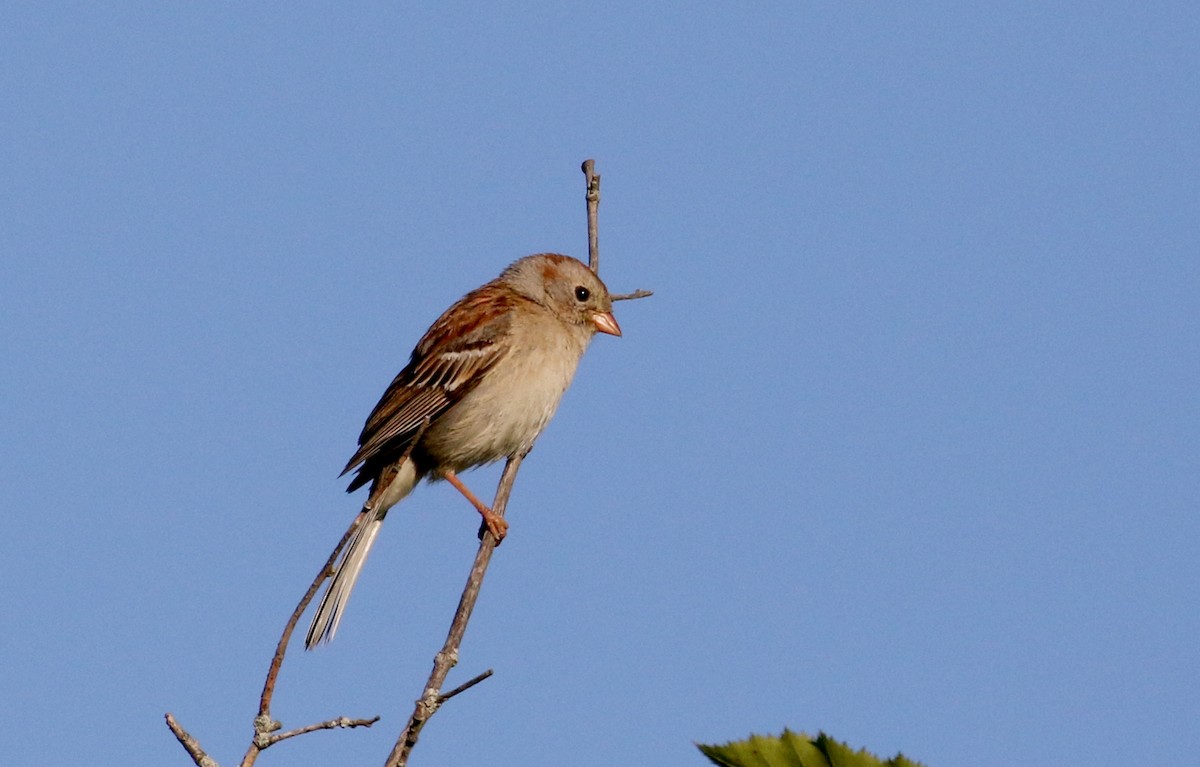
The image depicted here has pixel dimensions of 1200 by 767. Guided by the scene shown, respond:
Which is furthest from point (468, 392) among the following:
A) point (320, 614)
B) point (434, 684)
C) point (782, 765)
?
point (782, 765)

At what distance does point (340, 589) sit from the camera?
24.5 feet

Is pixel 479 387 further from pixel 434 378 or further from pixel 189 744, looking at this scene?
pixel 189 744

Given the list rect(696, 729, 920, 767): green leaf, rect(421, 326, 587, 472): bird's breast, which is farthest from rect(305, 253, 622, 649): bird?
rect(696, 729, 920, 767): green leaf

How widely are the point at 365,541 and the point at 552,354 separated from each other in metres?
1.54

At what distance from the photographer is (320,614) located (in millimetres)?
7305

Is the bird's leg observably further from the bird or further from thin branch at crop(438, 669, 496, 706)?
thin branch at crop(438, 669, 496, 706)

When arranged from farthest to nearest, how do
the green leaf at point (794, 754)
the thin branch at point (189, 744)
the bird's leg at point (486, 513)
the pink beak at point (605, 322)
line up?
the pink beak at point (605, 322) < the bird's leg at point (486, 513) < the thin branch at point (189, 744) < the green leaf at point (794, 754)

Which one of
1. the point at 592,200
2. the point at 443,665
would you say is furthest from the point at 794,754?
the point at 592,200

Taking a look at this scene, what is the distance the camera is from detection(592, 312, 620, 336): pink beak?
866cm

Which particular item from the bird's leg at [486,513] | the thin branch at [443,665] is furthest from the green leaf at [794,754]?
the bird's leg at [486,513]

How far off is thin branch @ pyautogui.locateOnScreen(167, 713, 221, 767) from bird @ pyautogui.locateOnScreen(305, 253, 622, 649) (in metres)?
4.25

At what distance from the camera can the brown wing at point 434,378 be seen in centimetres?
795

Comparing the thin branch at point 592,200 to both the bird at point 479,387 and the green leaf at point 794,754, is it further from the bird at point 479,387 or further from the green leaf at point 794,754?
the green leaf at point 794,754

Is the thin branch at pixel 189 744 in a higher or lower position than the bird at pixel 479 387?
lower
